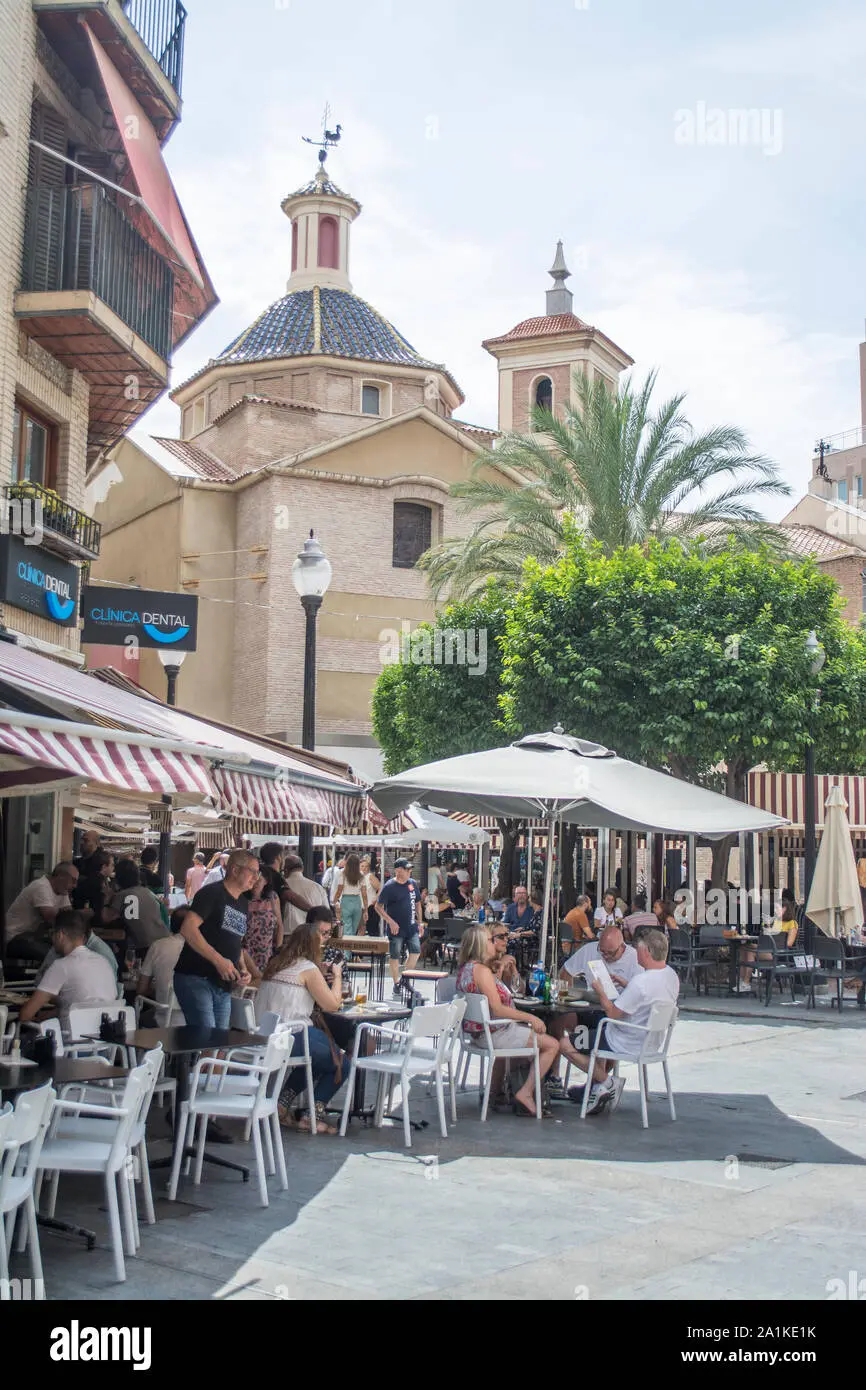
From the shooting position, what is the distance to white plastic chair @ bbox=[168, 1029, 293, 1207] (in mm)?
7301

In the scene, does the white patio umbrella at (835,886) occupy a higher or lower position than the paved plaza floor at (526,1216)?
higher

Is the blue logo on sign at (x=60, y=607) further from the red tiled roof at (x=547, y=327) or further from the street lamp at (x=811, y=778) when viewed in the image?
the red tiled roof at (x=547, y=327)

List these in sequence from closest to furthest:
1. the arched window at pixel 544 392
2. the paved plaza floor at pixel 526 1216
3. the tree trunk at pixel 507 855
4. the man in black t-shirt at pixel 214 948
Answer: the paved plaza floor at pixel 526 1216, the man in black t-shirt at pixel 214 948, the tree trunk at pixel 507 855, the arched window at pixel 544 392

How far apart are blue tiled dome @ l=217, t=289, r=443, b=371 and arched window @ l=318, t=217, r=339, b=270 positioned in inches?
54.9

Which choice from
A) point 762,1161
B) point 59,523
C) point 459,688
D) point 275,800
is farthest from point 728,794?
point 762,1161

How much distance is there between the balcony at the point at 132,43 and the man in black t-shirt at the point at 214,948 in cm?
1043

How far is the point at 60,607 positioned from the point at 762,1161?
9949 millimetres

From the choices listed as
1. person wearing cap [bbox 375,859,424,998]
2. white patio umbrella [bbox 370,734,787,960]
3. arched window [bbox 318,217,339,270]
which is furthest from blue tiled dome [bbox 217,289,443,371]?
A: white patio umbrella [bbox 370,734,787,960]

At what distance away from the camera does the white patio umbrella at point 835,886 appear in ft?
61.0

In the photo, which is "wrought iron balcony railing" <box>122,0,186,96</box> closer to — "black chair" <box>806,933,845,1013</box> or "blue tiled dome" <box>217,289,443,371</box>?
"black chair" <box>806,933,845,1013</box>

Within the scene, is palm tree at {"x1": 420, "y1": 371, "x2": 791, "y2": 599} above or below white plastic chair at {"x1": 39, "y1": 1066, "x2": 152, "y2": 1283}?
above

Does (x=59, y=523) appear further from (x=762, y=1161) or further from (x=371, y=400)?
(x=371, y=400)

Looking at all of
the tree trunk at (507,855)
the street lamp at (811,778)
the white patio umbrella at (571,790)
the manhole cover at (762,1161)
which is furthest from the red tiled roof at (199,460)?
the manhole cover at (762,1161)

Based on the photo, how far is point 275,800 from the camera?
9867 mm
